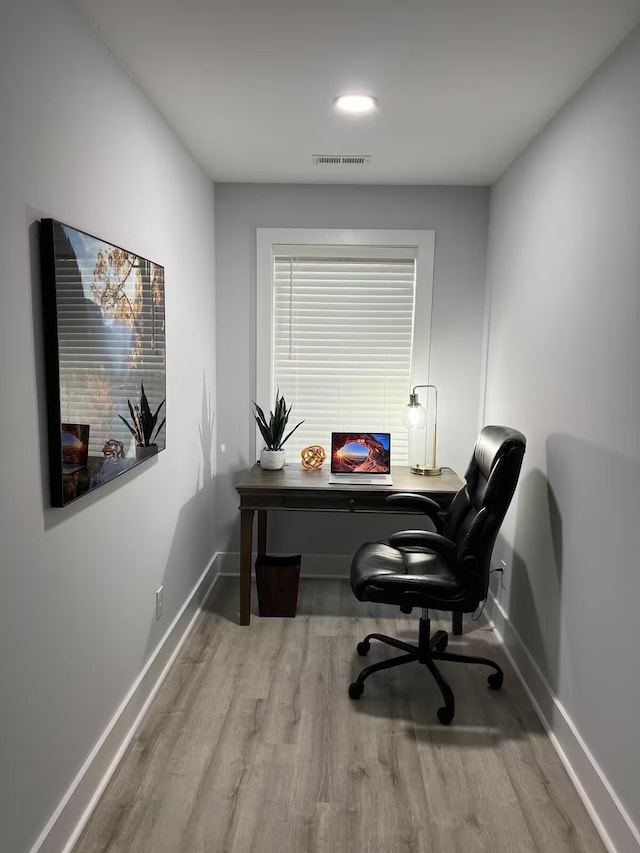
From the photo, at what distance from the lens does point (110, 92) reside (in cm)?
201

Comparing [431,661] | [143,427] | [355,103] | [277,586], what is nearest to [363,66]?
[355,103]

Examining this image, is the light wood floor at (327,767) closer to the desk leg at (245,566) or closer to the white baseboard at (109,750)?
the white baseboard at (109,750)

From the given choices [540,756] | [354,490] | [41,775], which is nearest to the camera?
[41,775]

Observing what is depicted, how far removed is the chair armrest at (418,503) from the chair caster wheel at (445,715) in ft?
2.90

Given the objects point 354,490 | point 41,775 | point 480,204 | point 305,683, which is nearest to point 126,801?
point 41,775

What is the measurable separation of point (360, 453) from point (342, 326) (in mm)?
801

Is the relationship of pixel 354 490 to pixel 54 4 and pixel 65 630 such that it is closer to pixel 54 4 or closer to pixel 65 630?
pixel 65 630

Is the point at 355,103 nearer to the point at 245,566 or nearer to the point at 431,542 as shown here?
the point at 431,542

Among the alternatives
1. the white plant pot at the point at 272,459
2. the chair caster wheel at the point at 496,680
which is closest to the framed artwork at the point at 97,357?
the white plant pot at the point at 272,459

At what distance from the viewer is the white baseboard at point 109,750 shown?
170 centimetres

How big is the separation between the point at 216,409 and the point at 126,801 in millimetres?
2242

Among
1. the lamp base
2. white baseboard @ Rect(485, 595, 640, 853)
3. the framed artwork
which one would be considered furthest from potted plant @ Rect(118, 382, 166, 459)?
white baseboard @ Rect(485, 595, 640, 853)

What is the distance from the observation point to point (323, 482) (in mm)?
3303

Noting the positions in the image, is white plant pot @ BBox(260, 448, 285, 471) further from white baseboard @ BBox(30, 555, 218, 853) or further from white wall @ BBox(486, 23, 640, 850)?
white wall @ BBox(486, 23, 640, 850)
